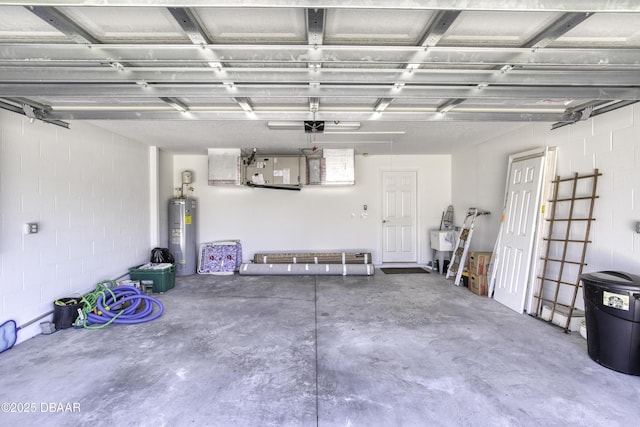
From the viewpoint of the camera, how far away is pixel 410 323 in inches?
134

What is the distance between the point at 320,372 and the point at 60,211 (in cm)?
350

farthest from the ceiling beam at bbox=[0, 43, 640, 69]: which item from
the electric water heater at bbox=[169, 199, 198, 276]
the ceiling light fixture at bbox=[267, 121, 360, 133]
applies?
the electric water heater at bbox=[169, 199, 198, 276]

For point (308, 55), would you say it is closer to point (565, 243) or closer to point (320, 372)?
point (320, 372)

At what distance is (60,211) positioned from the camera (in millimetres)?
3490

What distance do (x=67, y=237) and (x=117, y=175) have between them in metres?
1.27

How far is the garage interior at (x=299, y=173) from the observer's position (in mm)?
1742

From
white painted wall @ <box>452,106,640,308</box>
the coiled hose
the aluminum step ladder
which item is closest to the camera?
white painted wall @ <box>452,106,640,308</box>

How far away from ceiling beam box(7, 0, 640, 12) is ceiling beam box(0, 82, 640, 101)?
3.10ft

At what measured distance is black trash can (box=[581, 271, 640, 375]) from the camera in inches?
89.4

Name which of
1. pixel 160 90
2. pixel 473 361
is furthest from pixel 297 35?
pixel 473 361

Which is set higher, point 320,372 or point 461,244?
point 461,244

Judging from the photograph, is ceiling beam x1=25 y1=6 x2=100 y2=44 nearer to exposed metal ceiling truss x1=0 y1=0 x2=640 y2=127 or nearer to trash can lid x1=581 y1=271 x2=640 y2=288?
exposed metal ceiling truss x1=0 y1=0 x2=640 y2=127

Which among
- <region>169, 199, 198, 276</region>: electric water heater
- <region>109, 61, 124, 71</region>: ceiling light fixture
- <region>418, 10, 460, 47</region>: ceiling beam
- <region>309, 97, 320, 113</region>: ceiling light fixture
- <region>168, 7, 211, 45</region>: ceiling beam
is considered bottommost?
<region>169, 199, 198, 276</region>: electric water heater

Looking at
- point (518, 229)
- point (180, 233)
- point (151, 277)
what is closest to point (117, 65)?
point (151, 277)
